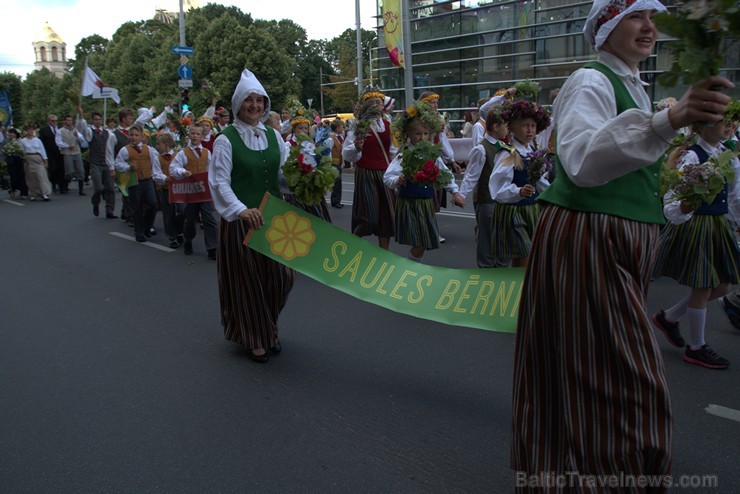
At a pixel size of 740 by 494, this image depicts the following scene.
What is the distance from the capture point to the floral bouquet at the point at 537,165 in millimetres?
5246

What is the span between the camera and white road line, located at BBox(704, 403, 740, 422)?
3652 mm

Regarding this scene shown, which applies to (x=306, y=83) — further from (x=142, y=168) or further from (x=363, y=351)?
(x=363, y=351)

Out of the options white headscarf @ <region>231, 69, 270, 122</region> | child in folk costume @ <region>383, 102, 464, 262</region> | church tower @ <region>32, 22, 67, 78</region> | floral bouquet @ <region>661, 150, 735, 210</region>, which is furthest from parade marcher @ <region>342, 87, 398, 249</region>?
church tower @ <region>32, 22, 67, 78</region>

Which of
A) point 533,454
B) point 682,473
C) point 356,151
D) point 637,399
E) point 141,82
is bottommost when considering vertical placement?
point 682,473

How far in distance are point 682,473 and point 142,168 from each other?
9.09 metres

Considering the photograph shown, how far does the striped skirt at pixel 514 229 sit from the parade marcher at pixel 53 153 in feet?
51.8

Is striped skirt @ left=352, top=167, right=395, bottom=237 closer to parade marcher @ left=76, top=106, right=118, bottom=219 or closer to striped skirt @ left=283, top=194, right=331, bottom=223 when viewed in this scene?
striped skirt @ left=283, top=194, right=331, bottom=223

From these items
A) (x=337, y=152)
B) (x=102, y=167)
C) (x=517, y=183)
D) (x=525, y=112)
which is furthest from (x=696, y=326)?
(x=102, y=167)

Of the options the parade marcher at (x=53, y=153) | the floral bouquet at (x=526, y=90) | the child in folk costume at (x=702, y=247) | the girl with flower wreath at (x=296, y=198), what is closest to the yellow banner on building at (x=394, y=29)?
the girl with flower wreath at (x=296, y=198)

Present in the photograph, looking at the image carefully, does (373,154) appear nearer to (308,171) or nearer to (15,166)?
(308,171)

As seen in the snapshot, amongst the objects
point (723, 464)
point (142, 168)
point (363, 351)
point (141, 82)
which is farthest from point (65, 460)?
point (141, 82)

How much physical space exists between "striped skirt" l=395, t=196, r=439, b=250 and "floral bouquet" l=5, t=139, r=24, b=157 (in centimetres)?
1378

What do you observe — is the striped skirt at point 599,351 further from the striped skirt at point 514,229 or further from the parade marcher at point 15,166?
the parade marcher at point 15,166

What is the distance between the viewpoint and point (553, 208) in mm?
2420
